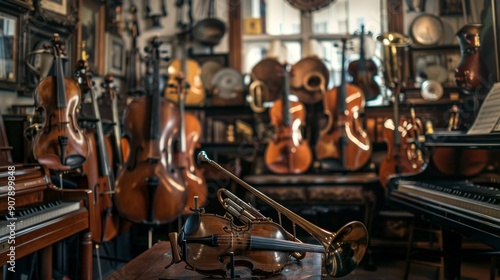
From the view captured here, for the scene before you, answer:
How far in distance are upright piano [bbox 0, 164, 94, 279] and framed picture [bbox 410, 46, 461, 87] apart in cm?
374

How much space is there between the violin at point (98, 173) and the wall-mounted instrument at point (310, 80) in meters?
2.30

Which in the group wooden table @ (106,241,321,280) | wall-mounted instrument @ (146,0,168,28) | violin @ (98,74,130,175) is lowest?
wooden table @ (106,241,321,280)

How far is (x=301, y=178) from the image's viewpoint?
4.03m

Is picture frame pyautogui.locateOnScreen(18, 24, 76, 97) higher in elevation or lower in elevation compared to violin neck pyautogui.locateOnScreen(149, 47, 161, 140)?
higher

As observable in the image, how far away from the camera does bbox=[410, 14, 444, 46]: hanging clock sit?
5.04 metres

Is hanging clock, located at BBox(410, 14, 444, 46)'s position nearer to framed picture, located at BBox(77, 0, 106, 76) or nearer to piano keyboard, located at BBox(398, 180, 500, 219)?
piano keyboard, located at BBox(398, 180, 500, 219)

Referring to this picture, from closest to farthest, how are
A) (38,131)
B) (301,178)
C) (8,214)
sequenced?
(8,214) → (38,131) → (301,178)

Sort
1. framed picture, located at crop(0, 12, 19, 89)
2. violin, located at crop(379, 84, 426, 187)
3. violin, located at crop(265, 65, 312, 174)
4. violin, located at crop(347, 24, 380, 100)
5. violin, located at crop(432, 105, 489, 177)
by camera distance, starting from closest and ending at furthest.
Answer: violin, located at crop(432, 105, 489, 177), framed picture, located at crop(0, 12, 19, 89), violin, located at crop(379, 84, 426, 187), violin, located at crop(265, 65, 312, 174), violin, located at crop(347, 24, 380, 100)

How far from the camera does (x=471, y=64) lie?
117 inches

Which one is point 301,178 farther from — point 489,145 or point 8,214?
point 8,214

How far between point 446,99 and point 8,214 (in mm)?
4065

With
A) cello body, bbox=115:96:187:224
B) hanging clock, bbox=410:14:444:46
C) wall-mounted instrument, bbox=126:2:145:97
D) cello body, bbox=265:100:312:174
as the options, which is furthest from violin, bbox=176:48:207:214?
hanging clock, bbox=410:14:444:46

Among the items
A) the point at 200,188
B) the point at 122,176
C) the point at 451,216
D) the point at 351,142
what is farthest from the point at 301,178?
the point at 451,216

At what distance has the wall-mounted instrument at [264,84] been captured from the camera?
4934 millimetres
